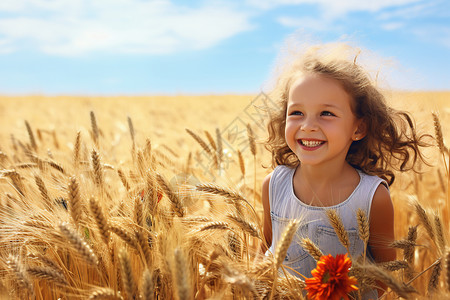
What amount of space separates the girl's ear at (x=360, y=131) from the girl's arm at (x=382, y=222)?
0.71 feet

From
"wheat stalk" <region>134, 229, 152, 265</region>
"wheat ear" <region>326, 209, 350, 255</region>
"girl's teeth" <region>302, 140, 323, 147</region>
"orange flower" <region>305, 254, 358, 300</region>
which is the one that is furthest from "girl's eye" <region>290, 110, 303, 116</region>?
"wheat stalk" <region>134, 229, 152, 265</region>

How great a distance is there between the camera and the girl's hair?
1468 millimetres

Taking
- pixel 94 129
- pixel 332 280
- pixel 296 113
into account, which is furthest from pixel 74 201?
pixel 94 129

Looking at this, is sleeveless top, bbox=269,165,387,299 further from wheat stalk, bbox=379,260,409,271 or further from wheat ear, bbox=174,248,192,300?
wheat ear, bbox=174,248,192,300

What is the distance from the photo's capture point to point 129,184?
5.30ft

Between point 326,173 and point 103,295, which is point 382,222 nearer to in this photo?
point 326,173

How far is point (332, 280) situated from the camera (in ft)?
3.29

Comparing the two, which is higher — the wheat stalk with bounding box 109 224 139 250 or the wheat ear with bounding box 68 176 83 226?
the wheat ear with bounding box 68 176 83 226

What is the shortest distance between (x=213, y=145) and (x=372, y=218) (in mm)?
970

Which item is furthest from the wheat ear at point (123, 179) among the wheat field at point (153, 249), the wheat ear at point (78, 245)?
the wheat ear at point (78, 245)

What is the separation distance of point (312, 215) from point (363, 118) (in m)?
0.44

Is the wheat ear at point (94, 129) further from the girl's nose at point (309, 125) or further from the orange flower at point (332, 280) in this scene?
the orange flower at point (332, 280)

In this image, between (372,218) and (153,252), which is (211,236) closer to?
(153,252)

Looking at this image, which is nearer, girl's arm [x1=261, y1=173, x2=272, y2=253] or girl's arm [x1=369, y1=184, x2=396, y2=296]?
girl's arm [x1=369, y1=184, x2=396, y2=296]
